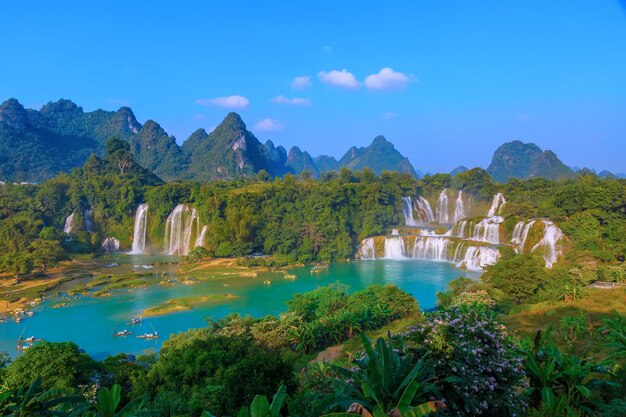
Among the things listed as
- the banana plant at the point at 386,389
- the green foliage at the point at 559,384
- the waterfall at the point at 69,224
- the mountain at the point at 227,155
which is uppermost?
the mountain at the point at 227,155

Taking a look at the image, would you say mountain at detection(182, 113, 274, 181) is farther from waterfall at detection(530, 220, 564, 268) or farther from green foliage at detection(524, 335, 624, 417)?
green foliage at detection(524, 335, 624, 417)

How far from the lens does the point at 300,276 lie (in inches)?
1149

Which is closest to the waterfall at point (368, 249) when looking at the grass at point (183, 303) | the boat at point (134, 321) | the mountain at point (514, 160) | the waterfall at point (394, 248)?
the waterfall at point (394, 248)

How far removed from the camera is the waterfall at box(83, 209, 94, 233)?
4296 cm

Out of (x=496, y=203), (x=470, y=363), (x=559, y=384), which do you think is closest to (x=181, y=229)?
(x=496, y=203)

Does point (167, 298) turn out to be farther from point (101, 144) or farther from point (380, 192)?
point (101, 144)

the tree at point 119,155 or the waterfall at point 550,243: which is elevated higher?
the tree at point 119,155

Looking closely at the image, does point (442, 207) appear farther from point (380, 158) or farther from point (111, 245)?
point (380, 158)

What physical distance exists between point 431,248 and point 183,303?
18792 millimetres

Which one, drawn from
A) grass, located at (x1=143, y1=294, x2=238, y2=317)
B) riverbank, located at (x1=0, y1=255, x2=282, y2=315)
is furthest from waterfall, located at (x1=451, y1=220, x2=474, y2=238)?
grass, located at (x1=143, y1=294, x2=238, y2=317)

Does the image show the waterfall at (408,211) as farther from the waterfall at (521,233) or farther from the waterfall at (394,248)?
the waterfall at (521,233)

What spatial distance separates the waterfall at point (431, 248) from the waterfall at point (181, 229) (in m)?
20.4

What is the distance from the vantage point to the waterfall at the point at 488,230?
3066cm

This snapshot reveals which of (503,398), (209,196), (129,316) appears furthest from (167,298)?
(503,398)
